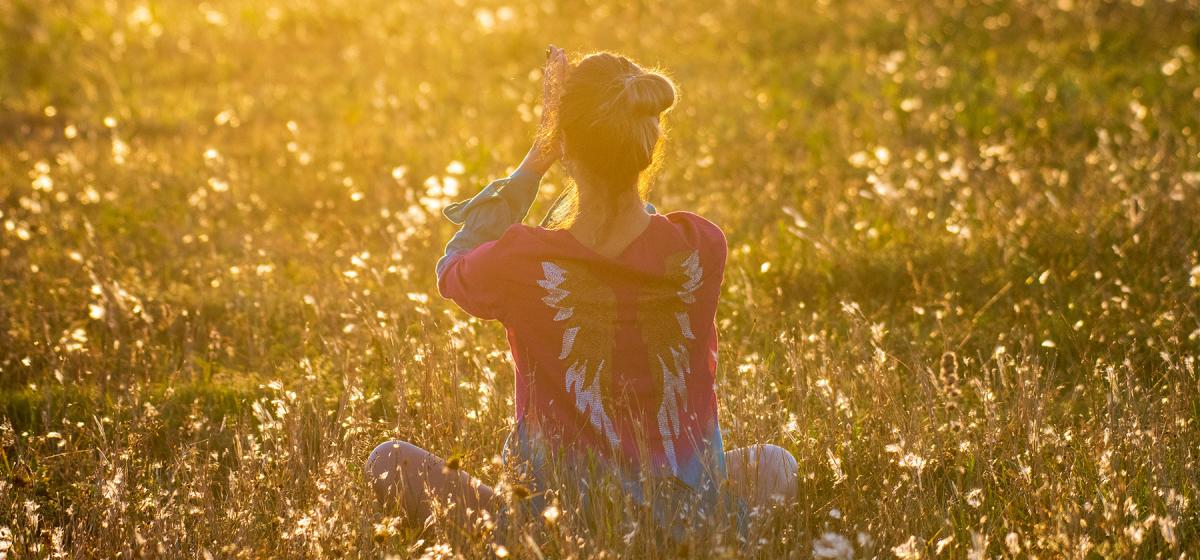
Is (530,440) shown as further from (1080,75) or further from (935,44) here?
(935,44)

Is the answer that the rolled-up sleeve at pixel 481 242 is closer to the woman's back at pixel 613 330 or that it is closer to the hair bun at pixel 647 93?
the woman's back at pixel 613 330

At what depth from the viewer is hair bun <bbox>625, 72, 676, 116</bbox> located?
3.21 metres

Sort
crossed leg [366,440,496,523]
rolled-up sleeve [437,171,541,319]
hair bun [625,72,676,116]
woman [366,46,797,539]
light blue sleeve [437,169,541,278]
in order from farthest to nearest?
light blue sleeve [437,169,541,278] → crossed leg [366,440,496,523] → rolled-up sleeve [437,171,541,319] → woman [366,46,797,539] → hair bun [625,72,676,116]

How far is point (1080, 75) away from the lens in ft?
31.6

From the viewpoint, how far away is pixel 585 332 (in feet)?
11.3

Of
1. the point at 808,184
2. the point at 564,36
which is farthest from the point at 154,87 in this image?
the point at 808,184

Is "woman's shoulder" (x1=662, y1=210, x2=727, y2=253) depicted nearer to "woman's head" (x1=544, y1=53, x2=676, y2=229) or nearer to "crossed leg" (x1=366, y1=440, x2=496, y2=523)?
"woman's head" (x1=544, y1=53, x2=676, y2=229)

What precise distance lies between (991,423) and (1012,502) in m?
0.27

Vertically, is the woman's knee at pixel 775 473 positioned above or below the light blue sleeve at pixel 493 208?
below

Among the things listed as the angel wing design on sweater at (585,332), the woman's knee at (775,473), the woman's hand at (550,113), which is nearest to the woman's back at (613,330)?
the angel wing design on sweater at (585,332)

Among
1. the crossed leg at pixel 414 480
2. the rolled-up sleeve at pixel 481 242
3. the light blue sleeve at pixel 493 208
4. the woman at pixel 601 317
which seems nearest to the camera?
the woman at pixel 601 317

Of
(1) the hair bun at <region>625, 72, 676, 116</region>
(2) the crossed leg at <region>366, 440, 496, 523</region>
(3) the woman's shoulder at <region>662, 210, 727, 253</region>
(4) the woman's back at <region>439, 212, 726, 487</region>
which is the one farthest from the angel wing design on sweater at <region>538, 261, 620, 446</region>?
(1) the hair bun at <region>625, 72, 676, 116</region>

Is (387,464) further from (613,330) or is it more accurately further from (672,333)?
(672,333)

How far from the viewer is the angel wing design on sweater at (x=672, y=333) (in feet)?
11.3
